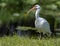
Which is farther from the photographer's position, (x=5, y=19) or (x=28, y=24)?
(x=28, y=24)

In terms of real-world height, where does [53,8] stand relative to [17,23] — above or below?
above

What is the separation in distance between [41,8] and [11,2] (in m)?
1.50

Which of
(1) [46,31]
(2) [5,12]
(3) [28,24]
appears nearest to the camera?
(1) [46,31]

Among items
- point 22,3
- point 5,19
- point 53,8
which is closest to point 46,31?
point 53,8

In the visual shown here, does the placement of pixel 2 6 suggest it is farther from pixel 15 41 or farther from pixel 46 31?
pixel 15 41

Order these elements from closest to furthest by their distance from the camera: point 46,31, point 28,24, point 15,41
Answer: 1. point 15,41
2. point 46,31
3. point 28,24

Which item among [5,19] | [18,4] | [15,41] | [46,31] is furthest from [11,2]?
[15,41]

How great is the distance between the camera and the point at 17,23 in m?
19.3

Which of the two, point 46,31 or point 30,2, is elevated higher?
point 30,2

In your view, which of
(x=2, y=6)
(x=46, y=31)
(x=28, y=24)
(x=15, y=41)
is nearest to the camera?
(x=15, y=41)

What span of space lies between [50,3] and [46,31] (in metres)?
1.49

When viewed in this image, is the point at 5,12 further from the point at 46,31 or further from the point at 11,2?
the point at 46,31

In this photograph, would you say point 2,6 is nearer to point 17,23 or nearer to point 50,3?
point 50,3

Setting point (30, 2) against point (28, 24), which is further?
point (28, 24)
